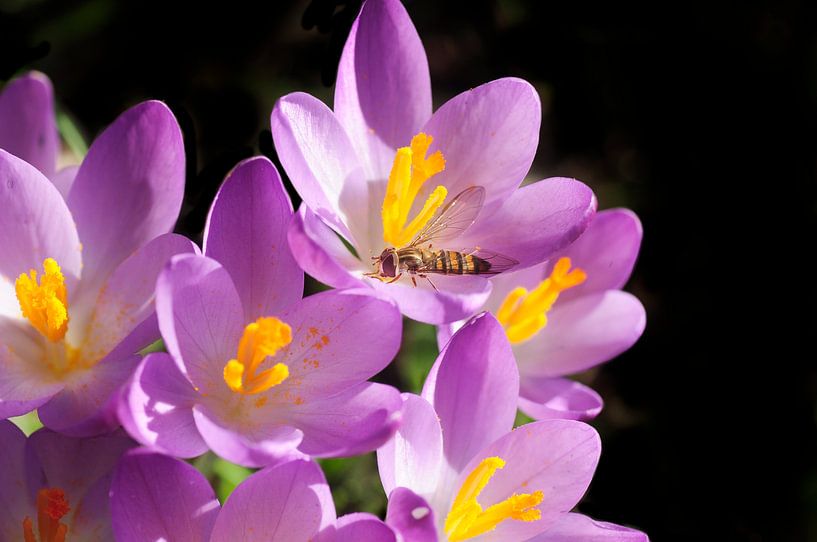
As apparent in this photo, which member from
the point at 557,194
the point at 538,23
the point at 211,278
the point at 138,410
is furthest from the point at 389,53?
the point at 538,23

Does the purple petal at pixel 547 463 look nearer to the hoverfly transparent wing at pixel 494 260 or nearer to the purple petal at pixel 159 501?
the hoverfly transparent wing at pixel 494 260

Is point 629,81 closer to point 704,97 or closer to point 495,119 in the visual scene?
point 704,97

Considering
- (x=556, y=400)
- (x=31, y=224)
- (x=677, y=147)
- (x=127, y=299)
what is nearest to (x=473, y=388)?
(x=556, y=400)

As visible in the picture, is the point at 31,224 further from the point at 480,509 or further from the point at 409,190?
the point at 480,509

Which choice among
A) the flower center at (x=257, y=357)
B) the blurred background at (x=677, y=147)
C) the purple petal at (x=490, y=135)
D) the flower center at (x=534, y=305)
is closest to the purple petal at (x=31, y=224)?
the flower center at (x=257, y=357)

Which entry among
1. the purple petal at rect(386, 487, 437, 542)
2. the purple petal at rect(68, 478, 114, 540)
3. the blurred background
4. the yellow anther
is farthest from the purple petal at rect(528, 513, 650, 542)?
the blurred background

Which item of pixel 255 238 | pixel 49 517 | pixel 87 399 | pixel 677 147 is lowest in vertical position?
pixel 677 147
